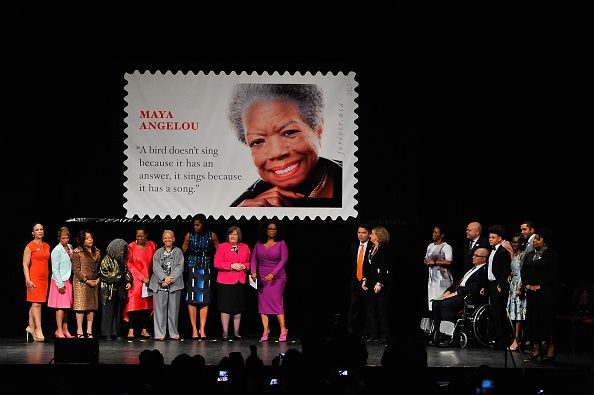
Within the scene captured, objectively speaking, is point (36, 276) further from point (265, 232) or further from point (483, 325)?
point (483, 325)

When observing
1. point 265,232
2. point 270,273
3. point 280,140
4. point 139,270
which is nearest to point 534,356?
point 270,273

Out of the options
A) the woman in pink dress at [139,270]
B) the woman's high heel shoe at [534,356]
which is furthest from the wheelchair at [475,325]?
the woman in pink dress at [139,270]

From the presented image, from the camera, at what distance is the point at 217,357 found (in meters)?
9.55

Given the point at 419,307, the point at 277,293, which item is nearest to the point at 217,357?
the point at 277,293

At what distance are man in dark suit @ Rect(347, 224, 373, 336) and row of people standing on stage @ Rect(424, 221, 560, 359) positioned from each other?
0.70 m

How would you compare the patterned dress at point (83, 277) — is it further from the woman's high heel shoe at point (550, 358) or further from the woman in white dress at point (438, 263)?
the woman's high heel shoe at point (550, 358)

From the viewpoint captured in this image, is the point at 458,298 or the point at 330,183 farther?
→ the point at 330,183

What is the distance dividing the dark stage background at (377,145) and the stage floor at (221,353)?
128 cm

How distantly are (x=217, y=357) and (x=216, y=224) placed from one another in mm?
3093

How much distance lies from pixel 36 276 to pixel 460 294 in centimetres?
462

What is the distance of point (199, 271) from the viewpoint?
11539 millimetres

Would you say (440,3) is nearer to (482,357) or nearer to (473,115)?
(473,115)

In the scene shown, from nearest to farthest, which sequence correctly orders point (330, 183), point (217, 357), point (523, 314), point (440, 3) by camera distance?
point (217, 357)
point (523, 314)
point (440, 3)
point (330, 183)

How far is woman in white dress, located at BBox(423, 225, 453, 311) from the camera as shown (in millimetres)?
11547
